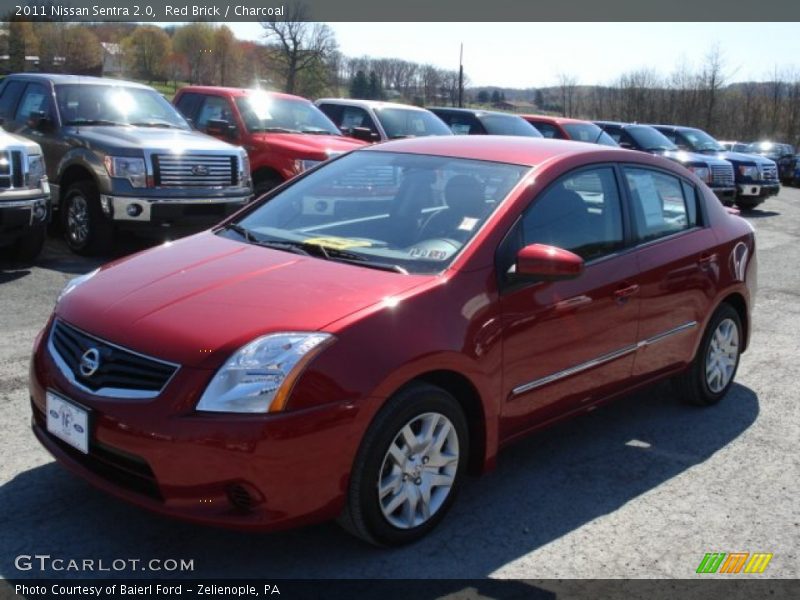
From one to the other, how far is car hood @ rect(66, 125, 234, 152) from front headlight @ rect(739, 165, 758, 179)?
13.0m

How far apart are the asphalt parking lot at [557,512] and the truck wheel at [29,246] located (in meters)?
3.09

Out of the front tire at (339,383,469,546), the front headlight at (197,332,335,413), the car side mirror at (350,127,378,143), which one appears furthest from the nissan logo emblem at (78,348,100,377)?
the car side mirror at (350,127,378,143)

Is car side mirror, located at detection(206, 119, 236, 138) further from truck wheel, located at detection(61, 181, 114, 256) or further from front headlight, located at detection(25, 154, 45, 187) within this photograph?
front headlight, located at detection(25, 154, 45, 187)

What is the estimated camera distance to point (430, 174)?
4387 mm

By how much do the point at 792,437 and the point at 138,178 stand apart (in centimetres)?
661

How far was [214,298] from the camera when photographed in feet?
11.3

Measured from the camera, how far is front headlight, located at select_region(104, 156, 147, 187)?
28.7 feet

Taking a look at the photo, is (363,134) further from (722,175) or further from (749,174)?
(749,174)

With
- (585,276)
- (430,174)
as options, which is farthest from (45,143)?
Answer: (585,276)

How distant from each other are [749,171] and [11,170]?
51.1 feet

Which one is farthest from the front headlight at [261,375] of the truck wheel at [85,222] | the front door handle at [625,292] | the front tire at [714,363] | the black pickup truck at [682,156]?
the black pickup truck at [682,156]

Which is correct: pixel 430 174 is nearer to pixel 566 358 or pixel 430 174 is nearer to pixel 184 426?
pixel 566 358

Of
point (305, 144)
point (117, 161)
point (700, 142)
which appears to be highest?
point (700, 142)

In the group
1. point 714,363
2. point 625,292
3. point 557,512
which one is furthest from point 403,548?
point 714,363
